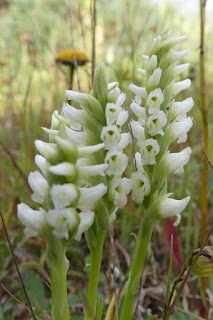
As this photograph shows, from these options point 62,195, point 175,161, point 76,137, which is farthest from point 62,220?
point 175,161

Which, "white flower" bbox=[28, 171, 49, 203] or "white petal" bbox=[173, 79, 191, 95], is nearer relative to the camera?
"white flower" bbox=[28, 171, 49, 203]

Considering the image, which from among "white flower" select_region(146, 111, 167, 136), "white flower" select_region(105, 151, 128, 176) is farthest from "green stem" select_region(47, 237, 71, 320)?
"white flower" select_region(146, 111, 167, 136)

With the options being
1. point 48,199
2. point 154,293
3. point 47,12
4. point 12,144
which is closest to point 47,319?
point 154,293

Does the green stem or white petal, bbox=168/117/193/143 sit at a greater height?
white petal, bbox=168/117/193/143

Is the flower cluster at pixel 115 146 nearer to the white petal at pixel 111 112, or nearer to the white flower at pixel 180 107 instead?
the white petal at pixel 111 112

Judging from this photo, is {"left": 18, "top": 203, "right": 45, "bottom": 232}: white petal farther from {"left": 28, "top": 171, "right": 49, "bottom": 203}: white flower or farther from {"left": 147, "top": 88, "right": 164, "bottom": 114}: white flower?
{"left": 147, "top": 88, "right": 164, "bottom": 114}: white flower

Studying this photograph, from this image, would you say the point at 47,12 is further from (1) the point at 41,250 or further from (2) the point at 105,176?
(2) the point at 105,176

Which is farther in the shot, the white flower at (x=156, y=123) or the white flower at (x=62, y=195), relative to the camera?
the white flower at (x=156, y=123)

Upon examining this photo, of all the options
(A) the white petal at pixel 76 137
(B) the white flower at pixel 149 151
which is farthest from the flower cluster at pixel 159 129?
(A) the white petal at pixel 76 137
